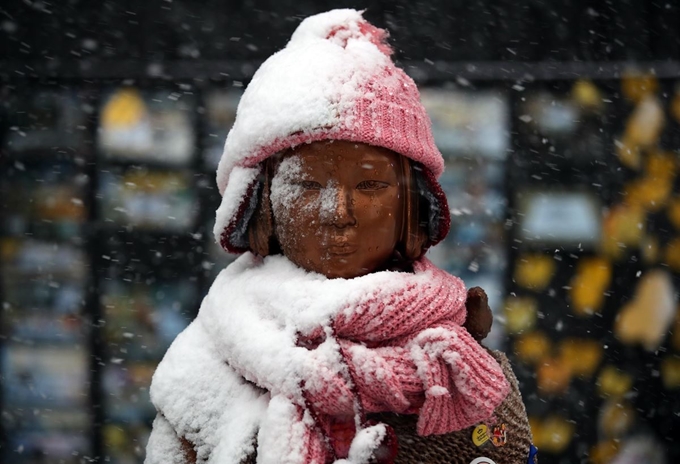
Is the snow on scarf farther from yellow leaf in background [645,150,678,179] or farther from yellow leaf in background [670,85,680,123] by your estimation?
yellow leaf in background [670,85,680,123]

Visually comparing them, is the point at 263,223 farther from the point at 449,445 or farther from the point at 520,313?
the point at 520,313

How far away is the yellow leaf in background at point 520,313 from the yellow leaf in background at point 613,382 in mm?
448

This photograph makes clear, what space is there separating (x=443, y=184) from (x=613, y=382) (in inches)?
51.9

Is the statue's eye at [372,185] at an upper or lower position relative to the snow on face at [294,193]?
upper

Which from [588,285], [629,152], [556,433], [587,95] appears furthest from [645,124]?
[556,433]

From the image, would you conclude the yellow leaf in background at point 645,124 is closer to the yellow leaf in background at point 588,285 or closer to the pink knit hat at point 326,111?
the yellow leaf in background at point 588,285

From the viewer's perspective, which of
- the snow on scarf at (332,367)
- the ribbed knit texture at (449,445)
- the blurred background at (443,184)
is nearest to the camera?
the snow on scarf at (332,367)

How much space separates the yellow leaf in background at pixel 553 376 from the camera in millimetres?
3520

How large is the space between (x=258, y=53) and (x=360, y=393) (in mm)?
2383

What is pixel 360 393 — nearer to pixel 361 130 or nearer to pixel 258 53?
pixel 361 130

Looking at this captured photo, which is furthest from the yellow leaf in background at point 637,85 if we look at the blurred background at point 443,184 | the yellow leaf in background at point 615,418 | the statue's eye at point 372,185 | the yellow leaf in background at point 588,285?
the statue's eye at point 372,185

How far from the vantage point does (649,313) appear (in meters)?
3.54

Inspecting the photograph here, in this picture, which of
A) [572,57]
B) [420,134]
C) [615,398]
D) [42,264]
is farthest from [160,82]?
[615,398]

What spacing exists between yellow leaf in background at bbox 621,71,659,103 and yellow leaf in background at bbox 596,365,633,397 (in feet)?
4.41
